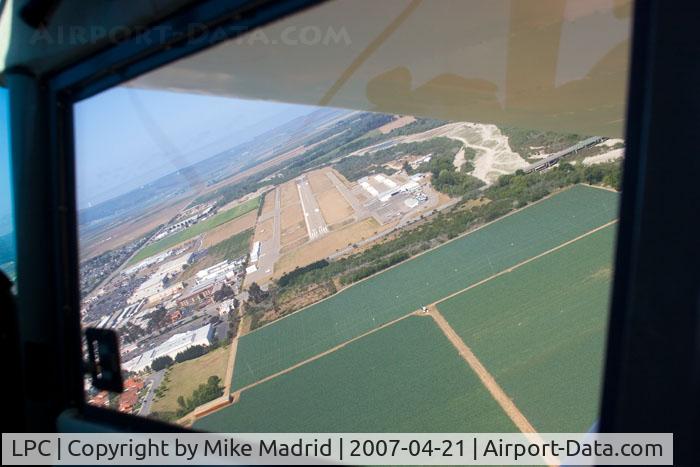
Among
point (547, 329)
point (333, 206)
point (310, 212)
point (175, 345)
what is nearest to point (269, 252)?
point (310, 212)

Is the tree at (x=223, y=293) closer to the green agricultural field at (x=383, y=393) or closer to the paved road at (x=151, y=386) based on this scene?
the paved road at (x=151, y=386)

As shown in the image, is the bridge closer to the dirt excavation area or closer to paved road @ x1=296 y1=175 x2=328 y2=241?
the dirt excavation area

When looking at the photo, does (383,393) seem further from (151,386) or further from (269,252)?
(151,386)

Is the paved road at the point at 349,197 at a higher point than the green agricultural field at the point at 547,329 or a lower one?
higher

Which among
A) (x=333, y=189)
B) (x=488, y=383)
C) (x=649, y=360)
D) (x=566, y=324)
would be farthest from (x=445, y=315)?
(x=649, y=360)

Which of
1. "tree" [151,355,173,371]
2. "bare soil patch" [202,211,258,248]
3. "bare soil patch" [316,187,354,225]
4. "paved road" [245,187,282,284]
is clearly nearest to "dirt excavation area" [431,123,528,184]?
"bare soil patch" [316,187,354,225]

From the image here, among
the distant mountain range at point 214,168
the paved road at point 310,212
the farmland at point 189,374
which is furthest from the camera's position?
the paved road at point 310,212

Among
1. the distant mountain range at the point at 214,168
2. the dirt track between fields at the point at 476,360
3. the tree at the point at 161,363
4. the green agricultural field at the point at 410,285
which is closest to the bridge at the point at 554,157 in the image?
the green agricultural field at the point at 410,285
